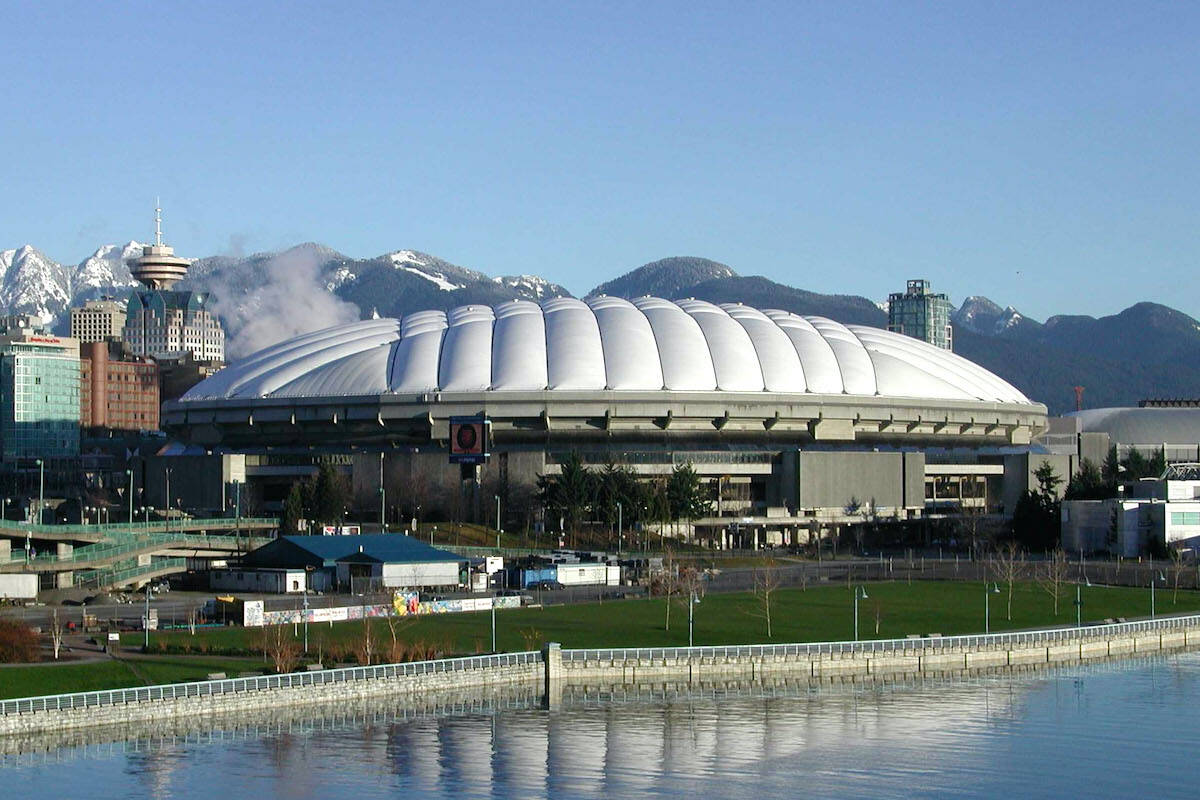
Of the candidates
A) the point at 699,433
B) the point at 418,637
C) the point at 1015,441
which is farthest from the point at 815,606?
the point at 1015,441

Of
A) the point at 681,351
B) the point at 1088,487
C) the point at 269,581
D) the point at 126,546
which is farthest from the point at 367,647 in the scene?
the point at 1088,487

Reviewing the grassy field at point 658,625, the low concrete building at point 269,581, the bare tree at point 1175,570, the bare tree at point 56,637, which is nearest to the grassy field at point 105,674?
the grassy field at point 658,625

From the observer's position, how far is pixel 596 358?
124750 millimetres

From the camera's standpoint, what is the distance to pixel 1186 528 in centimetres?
10575

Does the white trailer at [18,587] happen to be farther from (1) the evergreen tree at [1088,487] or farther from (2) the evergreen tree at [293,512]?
(1) the evergreen tree at [1088,487]

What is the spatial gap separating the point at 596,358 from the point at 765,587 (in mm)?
44338

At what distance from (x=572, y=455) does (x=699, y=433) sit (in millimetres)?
10816

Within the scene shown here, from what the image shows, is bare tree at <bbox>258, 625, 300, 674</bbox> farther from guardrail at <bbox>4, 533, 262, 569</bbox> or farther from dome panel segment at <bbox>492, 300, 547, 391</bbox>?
dome panel segment at <bbox>492, 300, 547, 391</bbox>

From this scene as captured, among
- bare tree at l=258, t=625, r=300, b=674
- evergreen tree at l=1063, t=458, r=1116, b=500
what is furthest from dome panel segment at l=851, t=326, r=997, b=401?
bare tree at l=258, t=625, r=300, b=674

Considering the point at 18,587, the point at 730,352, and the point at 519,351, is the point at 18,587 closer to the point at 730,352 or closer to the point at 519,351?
the point at 519,351

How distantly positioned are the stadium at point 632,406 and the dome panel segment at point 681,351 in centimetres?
14

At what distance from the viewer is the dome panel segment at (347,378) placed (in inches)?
4882

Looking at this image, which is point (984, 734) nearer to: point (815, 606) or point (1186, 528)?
point (815, 606)

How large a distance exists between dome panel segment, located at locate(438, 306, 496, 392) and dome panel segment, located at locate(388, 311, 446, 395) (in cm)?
57
